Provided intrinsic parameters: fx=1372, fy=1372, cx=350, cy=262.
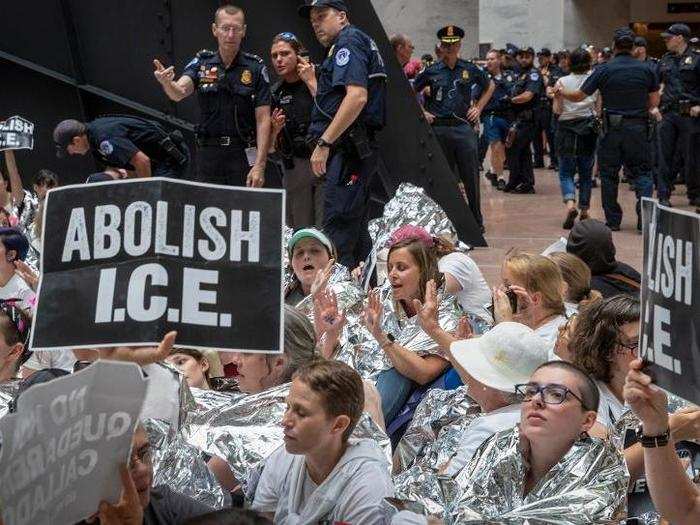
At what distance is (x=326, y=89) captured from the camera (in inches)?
320

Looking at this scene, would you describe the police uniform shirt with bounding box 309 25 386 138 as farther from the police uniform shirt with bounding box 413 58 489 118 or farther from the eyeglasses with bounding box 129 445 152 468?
the eyeglasses with bounding box 129 445 152 468

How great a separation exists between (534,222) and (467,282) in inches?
254

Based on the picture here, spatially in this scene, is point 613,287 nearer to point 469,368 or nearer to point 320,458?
point 469,368

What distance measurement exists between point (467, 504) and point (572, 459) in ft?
0.97

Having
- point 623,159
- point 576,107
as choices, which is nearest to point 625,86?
point 623,159

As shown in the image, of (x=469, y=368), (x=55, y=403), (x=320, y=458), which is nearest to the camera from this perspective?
(x=55, y=403)

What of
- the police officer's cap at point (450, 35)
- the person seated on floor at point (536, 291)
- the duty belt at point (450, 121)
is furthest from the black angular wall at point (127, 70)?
the person seated on floor at point (536, 291)

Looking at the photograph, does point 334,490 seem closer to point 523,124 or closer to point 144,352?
point 144,352

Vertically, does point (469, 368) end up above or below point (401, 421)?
above

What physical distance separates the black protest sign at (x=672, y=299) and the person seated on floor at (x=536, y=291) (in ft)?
6.07

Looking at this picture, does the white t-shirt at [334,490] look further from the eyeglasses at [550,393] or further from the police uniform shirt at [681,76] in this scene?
the police uniform shirt at [681,76]

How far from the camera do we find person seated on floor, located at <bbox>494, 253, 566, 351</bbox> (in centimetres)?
529

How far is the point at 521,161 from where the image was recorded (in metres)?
15.7

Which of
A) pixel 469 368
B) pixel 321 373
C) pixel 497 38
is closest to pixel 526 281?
pixel 469 368
